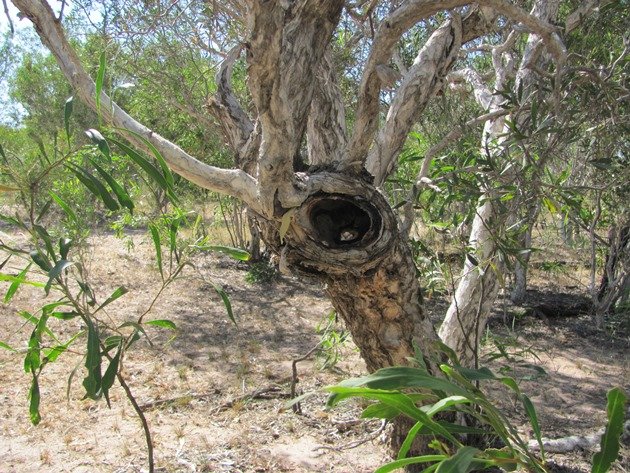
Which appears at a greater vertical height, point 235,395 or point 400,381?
point 400,381

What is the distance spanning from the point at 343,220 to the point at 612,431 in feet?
5.25

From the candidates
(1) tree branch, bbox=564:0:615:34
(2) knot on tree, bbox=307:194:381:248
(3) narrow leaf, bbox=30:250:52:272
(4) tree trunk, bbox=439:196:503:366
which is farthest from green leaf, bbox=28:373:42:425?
(1) tree branch, bbox=564:0:615:34

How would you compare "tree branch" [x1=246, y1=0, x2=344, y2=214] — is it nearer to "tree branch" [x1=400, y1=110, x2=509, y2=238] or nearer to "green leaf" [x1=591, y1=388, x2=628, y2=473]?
"tree branch" [x1=400, y1=110, x2=509, y2=238]

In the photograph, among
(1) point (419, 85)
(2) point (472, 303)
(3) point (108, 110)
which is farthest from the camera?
(2) point (472, 303)

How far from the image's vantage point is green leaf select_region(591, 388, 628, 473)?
121cm

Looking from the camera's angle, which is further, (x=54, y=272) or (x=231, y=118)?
(x=231, y=118)

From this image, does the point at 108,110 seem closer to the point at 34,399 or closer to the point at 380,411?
the point at 34,399

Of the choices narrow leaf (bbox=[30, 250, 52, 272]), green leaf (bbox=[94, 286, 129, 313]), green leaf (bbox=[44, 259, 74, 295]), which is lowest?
green leaf (bbox=[94, 286, 129, 313])

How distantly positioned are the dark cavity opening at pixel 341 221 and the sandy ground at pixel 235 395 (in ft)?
1.67

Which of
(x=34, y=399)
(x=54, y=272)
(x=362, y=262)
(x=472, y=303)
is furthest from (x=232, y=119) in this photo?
(x=54, y=272)

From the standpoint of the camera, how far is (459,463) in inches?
43.0

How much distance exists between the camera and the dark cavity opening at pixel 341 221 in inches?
102

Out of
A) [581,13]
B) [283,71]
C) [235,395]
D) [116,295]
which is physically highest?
[581,13]

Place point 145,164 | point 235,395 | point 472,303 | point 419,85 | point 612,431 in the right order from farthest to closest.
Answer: point 235,395
point 472,303
point 419,85
point 145,164
point 612,431
